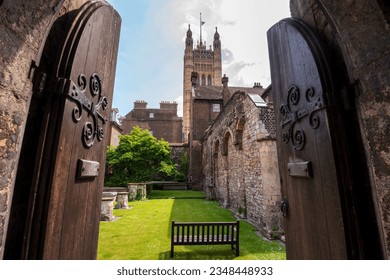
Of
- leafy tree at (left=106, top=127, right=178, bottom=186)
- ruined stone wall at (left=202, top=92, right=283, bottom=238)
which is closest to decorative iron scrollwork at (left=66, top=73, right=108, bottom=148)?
ruined stone wall at (left=202, top=92, right=283, bottom=238)

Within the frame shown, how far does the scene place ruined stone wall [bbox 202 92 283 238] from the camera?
256 inches

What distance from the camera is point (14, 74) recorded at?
1.06 m

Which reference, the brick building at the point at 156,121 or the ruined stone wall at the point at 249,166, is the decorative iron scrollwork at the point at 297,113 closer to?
the ruined stone wall at the point at 249,166

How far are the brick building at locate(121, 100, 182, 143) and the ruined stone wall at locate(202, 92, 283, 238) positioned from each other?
2229 centimetres

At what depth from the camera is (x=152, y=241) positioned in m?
5.66

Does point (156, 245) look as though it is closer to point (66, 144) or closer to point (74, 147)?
point (74, 147)

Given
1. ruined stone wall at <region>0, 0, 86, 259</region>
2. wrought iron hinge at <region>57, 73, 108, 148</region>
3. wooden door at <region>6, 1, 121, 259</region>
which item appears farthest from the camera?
wrought iron hinge at <region>57, 73, 108, 148</region>

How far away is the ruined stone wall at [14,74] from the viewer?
39.7 inches

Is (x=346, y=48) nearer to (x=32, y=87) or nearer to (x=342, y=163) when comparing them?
(x=342, y=163)

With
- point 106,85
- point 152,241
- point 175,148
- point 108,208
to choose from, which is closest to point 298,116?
point 106,85

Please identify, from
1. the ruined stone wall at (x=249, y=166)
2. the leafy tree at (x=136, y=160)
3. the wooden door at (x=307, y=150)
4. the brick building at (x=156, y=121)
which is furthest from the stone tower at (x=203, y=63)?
the wooden door at (x=307, y=150)

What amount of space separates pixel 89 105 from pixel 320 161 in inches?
78.5

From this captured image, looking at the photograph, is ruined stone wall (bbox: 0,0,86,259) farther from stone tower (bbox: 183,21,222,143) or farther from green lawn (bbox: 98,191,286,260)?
stone tower (bbox: 183,21,222,143)

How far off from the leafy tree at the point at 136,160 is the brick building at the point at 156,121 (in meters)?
17.2
